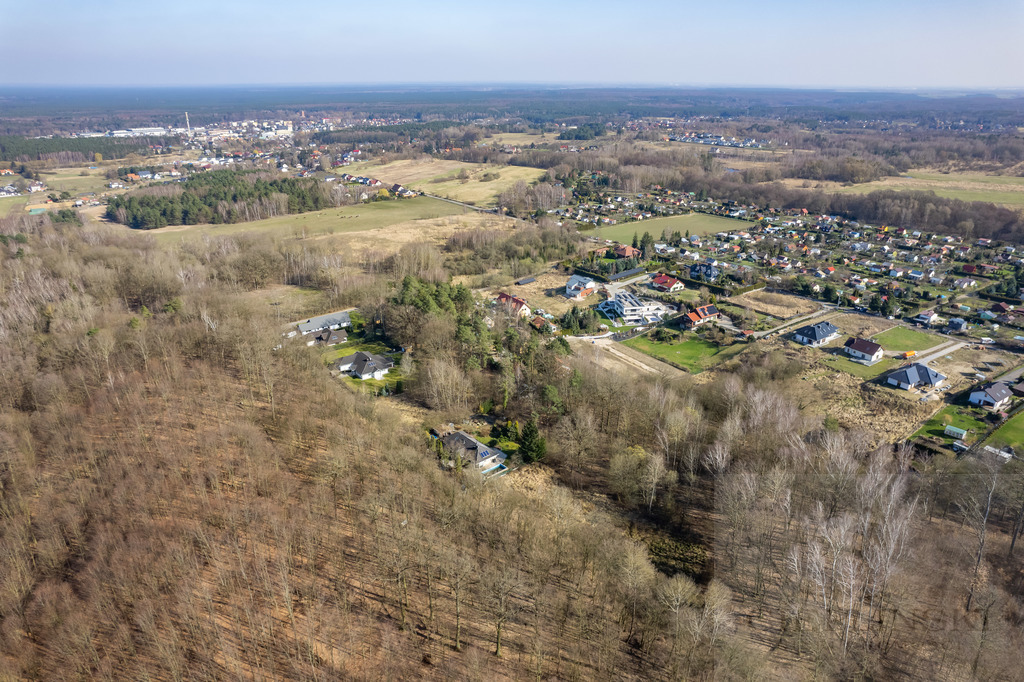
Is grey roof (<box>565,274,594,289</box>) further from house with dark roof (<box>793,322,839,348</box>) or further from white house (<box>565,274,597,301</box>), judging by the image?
house with dark roof (<box>793,322,839,348</box>)

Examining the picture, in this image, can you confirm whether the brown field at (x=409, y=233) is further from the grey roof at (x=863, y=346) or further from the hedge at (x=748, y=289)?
the grey roof at (x=863, y=346)

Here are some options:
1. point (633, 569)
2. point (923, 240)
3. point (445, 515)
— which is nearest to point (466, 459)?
point (445, 515)

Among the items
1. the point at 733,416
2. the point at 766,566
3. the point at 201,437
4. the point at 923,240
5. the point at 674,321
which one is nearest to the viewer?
the point at 766,566

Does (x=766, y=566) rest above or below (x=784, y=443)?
below

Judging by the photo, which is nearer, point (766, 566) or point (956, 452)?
point (766, 566)

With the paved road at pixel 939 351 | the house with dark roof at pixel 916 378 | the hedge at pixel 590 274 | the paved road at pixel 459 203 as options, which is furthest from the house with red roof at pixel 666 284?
the paved road at pixel 459 203

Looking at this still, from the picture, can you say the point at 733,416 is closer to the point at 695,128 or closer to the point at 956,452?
the point at 956,452

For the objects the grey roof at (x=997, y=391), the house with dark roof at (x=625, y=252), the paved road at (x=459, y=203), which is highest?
the paved road at (x=459, y=203)

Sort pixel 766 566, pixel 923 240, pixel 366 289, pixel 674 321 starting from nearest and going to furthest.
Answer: pixel 766 566
pixel 674 321
pixel 366 289
pixel 923 240
